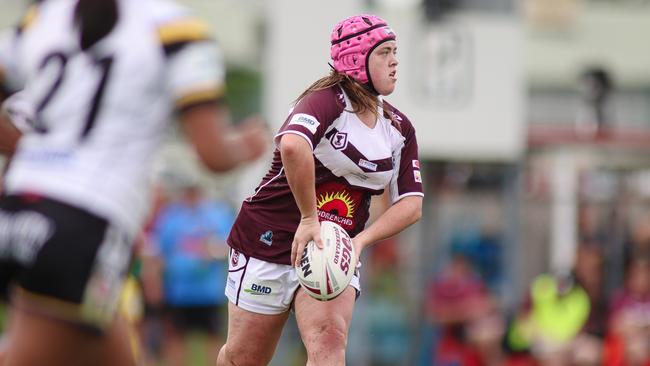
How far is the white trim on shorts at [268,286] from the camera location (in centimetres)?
624

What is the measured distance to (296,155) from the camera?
577 cm

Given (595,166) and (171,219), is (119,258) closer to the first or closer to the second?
(171,219)

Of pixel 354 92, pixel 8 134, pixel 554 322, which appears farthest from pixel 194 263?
pixel 8 134

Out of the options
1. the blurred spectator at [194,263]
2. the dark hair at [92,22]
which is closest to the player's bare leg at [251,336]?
the dark hair at [92,22]

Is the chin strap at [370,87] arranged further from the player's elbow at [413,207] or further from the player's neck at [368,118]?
the player's elbow at [413,207]

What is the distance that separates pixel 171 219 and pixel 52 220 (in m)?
9.66

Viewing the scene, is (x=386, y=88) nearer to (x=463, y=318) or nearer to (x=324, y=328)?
(x=324, y=328)

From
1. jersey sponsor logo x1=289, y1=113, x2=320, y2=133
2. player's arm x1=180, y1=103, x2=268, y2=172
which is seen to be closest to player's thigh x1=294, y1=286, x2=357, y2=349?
jersey sponsor logo x1=289, y1=113, x2=320, y2=133

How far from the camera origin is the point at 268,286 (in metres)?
6.23

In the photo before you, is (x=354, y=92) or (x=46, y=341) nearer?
(x=46, y=341)

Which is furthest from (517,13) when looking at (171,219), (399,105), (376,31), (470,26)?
(376,31)

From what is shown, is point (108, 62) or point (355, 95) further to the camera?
point (355, 95)

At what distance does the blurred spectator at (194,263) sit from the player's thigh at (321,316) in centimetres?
758

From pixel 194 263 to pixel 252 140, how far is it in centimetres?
926
